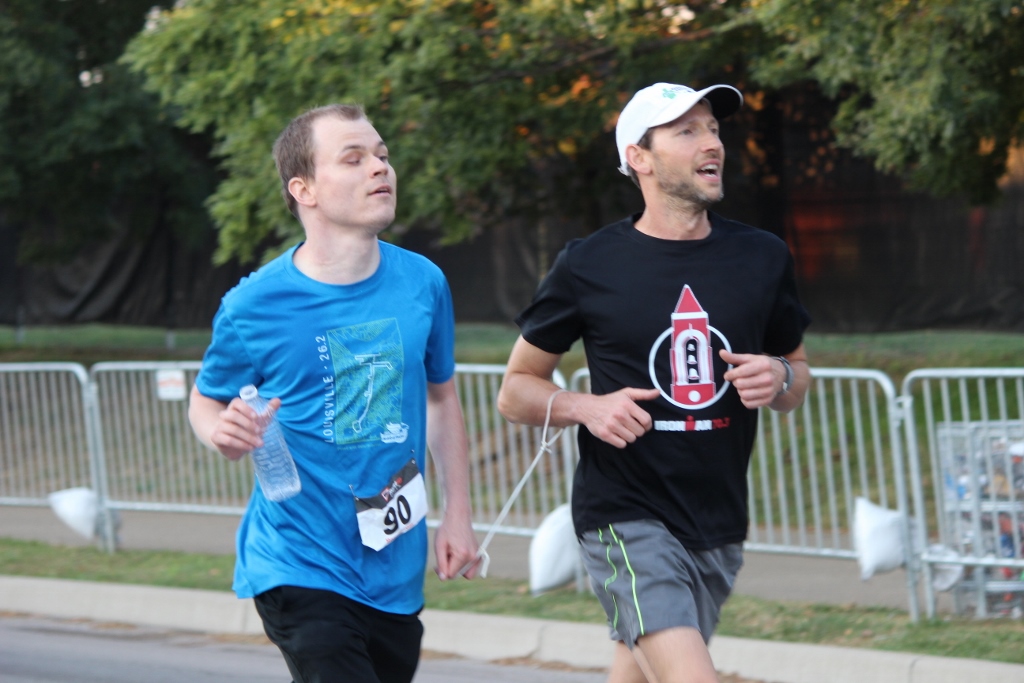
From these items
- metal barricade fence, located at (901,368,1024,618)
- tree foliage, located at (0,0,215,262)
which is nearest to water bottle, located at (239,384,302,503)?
metal barricade fence, located at (901,368,1024,618)

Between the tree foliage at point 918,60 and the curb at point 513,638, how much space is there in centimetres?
354

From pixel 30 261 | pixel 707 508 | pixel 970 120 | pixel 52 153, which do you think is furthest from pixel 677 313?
pixel 30 261

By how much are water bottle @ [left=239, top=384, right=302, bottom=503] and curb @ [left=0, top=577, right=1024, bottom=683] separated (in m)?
3.34

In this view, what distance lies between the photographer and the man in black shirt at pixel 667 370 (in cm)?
356

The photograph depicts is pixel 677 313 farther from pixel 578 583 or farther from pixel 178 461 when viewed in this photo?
pixel 178 461

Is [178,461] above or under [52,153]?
under

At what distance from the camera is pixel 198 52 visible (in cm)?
1050

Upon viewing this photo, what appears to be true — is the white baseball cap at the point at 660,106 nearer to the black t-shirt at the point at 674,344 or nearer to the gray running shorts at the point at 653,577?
the black t-shirt at the point at 674,344

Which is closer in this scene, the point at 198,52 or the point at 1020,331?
the point at 198,52


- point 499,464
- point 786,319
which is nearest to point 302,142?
point 786,319

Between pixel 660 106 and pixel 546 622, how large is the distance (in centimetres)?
373

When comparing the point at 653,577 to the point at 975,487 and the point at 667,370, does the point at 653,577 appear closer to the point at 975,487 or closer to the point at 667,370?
the point at 667,370

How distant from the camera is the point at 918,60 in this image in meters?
8.01

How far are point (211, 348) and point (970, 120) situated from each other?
622 centimetres
